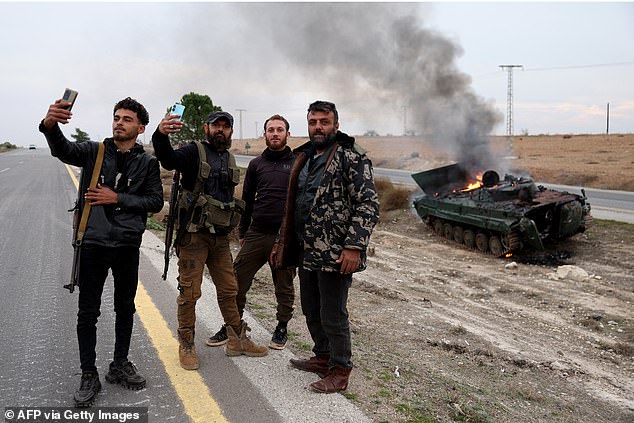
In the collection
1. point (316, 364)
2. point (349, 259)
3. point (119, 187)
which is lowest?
point (316, 364)

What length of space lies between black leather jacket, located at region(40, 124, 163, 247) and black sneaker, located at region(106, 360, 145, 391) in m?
0.77

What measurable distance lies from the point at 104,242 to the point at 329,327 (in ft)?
4.88

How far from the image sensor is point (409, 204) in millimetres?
16797

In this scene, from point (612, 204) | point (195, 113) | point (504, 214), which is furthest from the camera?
point (195, 113)

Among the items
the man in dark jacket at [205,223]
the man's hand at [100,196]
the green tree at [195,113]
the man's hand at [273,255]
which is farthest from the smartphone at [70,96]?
the green tree at [195,113]

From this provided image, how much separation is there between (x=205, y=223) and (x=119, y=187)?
61cm

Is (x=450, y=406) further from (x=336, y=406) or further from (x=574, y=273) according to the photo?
(x=574, y=273)

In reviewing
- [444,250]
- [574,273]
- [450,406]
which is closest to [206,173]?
[450,406]

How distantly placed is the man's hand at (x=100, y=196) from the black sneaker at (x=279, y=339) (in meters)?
1.65

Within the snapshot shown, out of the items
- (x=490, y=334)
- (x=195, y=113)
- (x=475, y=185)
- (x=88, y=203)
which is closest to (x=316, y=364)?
(x=88, y=203)

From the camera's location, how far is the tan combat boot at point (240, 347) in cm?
369

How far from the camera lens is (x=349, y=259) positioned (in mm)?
3111

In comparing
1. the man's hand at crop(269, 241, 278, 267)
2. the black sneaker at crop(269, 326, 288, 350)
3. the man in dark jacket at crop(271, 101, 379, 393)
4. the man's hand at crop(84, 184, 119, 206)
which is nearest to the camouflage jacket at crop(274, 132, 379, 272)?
the man in dark jacket at crop(271, 101, 379, 393)

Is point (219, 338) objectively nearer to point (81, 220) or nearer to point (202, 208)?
point (202, 208)
